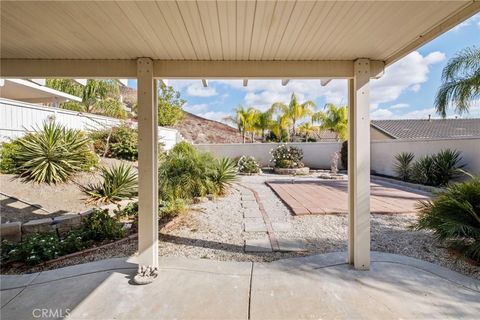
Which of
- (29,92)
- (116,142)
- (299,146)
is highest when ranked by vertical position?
(29,92)

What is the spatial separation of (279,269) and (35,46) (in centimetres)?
373

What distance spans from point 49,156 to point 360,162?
6243mm

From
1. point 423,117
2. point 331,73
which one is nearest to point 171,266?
point 331,73

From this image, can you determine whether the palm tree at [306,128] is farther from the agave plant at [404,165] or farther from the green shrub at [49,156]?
the green shrub at [49,156]

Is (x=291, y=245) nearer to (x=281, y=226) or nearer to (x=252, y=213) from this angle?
(x=281, y=226)

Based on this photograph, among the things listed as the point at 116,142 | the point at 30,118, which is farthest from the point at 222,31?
the point at 116,142

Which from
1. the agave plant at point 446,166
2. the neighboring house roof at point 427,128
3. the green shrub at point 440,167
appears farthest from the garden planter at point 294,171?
the neighboring house roof at point 427,128

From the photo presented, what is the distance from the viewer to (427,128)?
18.9 m

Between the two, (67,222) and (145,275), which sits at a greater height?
(67,222)

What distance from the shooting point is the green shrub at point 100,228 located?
4.31 m

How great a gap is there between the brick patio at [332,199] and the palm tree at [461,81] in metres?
2.82

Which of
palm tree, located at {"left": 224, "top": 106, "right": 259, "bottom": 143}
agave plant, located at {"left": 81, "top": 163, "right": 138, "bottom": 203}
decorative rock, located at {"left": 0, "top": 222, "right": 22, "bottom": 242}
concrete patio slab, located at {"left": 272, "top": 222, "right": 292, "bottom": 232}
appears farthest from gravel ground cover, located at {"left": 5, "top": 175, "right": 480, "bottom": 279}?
palm tree, located at {"left": 224, "top": 106, "right": 259, "bottom": 143}

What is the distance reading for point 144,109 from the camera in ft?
10.8

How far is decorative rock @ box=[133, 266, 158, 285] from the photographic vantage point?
3.03 meters
